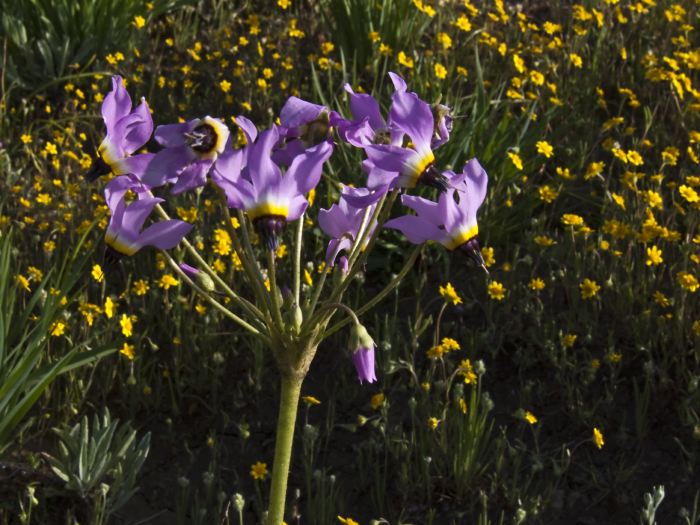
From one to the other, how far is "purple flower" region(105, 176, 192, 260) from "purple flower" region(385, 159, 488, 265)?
13.0 inches

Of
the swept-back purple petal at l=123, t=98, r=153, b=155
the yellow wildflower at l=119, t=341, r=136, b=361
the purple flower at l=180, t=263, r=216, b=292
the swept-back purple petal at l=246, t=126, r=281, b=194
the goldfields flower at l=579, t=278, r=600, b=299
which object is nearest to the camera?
the swept-back purple petal at l=246, t=126, r=281, b=194

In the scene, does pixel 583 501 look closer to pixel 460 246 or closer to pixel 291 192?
pixel 460 246

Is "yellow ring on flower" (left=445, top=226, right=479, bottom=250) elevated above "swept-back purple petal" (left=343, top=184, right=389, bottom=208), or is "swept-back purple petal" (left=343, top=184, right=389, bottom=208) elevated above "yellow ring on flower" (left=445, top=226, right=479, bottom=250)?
"swept-back purple petal" (left=343, top=184, right=389, bottom=208)

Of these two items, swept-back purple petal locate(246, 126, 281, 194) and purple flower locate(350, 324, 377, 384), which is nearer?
swept-back purple petal locate(246, 126, 281, 194)

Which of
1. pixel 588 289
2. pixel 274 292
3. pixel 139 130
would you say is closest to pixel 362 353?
pixel 274 292

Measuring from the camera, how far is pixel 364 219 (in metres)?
1.73

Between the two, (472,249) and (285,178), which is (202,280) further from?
(472,249)

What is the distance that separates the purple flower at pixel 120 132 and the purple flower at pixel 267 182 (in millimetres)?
157

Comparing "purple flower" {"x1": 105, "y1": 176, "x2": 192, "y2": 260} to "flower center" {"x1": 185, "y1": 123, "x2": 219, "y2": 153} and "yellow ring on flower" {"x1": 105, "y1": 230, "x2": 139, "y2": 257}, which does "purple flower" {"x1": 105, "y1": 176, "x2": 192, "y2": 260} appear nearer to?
"yellow ring on flower" {"x1": 105, "y1": 230, "x2": 139, "y2": 257}

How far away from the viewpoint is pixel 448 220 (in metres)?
1.61

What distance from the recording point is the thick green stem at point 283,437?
5.79ft

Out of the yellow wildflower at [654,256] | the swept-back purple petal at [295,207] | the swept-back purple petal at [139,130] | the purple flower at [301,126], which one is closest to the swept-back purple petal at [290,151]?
the purple flower at [301,126]

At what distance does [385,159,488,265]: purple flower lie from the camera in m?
1.61

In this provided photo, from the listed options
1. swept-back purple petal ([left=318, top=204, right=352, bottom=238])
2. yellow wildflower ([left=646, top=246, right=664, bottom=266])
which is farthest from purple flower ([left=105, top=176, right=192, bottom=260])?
yellow wildflower ([left=646, top=246, right=664, bottom=266])
